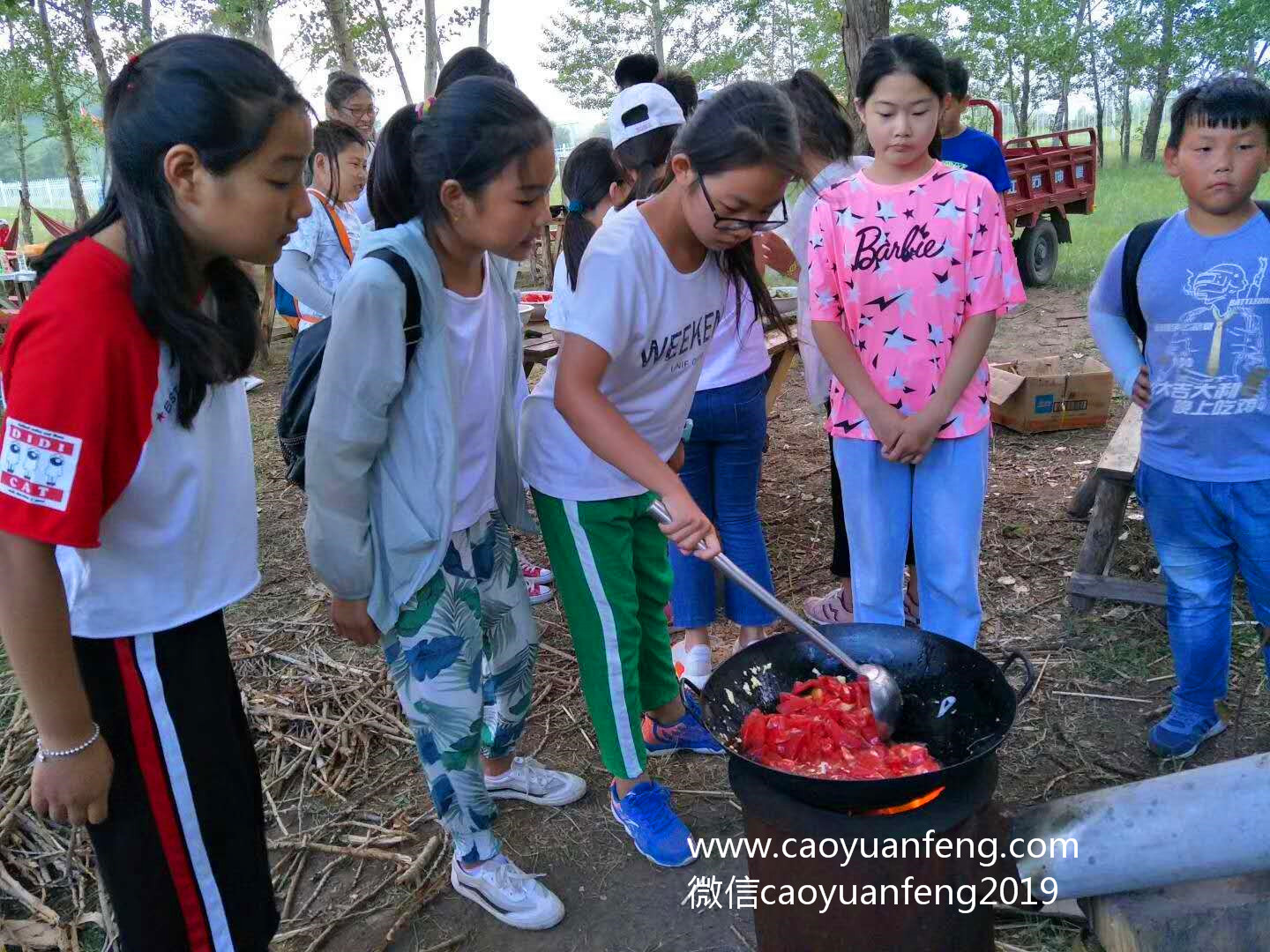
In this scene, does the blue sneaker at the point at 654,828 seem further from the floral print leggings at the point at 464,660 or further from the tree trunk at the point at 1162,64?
the tree trunk at the point at 1162,64

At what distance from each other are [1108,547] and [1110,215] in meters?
14.8

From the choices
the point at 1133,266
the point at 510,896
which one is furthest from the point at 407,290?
the point at 1133,266

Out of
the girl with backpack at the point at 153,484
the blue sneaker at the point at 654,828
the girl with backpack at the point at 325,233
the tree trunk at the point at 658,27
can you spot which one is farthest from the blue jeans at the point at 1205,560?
the tree trunk at the point at 658,27

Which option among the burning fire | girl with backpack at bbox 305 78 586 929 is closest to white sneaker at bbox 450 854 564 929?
girl with backpack at bbox 305 78 586 929

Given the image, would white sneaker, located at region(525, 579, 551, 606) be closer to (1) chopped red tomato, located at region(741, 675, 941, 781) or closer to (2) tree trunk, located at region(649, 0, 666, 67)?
(1) chopped red tomato, located at region(741, 675, 941, 781)

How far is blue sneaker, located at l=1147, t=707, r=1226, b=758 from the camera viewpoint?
8.66 ft

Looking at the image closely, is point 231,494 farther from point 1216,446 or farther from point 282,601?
point 282,601

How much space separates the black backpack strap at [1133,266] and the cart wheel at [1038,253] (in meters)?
7.87

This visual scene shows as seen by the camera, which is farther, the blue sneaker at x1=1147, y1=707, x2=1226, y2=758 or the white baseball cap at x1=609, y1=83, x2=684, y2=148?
the white baseball cap at x1=609, y1=83, x2=684, y2=148

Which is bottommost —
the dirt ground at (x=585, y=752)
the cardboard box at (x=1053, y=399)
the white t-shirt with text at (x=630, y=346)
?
the dirt ground at (x=585, y=752)

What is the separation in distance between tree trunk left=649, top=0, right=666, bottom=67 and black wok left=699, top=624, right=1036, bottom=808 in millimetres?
34826

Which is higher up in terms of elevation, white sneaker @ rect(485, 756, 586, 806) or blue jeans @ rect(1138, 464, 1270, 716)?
blue jeans @ rect(1138, 464, 1270, 716)

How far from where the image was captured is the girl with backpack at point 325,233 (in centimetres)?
400

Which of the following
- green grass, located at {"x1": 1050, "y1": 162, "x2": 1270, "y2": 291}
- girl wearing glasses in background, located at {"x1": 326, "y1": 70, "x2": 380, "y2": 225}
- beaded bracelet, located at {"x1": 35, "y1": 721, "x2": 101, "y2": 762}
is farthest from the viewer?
green grass, located at {"x1": 1050, "y1": 162, "x2": 1270, "y2": 291}
